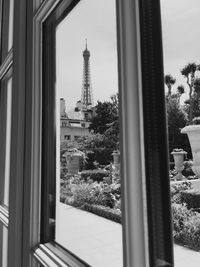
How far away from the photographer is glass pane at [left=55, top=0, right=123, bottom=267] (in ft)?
2.26

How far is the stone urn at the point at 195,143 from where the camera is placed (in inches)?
20.1

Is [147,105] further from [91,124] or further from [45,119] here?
[45,119]

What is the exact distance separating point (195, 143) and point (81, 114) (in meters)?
0.41

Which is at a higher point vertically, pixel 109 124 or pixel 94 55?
pixel 94 55

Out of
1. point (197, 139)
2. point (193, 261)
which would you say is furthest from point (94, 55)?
point (193, 261)

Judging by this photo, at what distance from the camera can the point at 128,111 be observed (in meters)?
0.57

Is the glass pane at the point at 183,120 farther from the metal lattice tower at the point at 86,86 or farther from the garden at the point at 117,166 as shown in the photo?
the metal lattice tower at the point at 86,86

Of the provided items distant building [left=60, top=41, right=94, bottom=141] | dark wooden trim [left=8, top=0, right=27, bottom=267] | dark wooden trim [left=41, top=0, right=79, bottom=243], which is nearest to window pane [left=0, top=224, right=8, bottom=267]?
dark wooden trim [left=8, top=0, right=27, bottom=267]

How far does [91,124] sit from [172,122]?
30 centimetres

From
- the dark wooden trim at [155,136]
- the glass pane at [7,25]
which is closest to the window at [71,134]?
the dark wooden trim at [155,136]

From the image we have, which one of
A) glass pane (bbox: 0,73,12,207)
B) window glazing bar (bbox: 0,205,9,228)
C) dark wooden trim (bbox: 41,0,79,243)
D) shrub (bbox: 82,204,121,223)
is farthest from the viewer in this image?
glass pane (bbox: 0,73,12,207)

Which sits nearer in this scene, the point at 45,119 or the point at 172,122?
the point at 172,122

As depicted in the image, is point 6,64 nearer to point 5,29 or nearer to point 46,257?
point 5,29

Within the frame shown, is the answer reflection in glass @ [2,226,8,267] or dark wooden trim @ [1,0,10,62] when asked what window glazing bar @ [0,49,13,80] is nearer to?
dark wooden trim @ [1,0,10,62]
